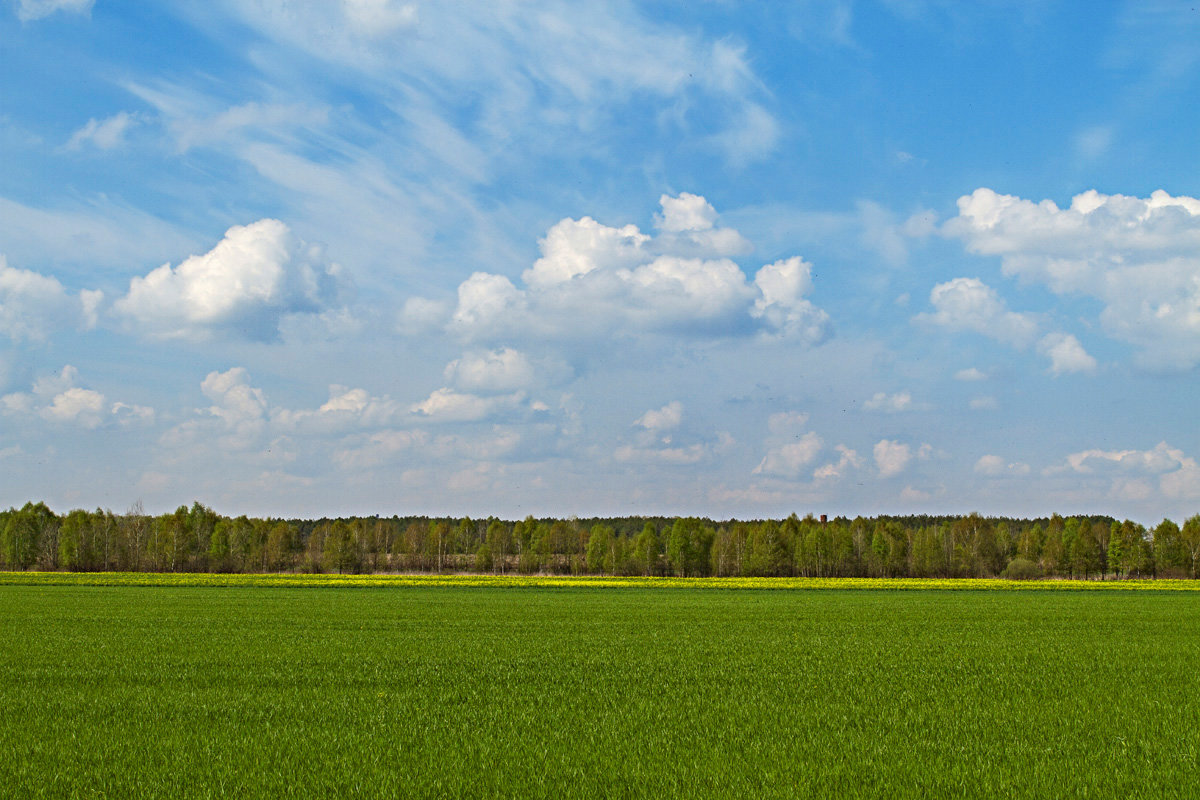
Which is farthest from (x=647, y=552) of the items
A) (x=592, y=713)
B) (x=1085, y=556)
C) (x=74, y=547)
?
(x=592, y=713)

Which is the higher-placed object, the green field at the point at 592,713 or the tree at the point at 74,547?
the green field at the point at 592,713

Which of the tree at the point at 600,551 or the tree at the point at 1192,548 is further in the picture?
the tree at the point at 600,551

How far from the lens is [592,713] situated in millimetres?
17766

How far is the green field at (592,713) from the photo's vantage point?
1279 cm

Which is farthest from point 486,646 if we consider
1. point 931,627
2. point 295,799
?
point 931,627

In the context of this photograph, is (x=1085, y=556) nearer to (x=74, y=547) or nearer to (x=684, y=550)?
(x=684, y=550)

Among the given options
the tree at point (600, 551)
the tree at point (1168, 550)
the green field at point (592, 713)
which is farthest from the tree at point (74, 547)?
the tree at point (1168, 550)

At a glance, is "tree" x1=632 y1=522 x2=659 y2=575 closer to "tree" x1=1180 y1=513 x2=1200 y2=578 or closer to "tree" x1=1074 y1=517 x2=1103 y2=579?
"tree" x1=1074 y1=517 x2=1103 y2=579

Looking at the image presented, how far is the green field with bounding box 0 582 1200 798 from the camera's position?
1279 centimetres

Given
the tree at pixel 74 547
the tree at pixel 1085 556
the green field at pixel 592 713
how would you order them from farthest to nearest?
the tree at pixel 1085 556 < the tree at pixel 74 547 < the green field at pixel 592 713

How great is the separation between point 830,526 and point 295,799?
189 m

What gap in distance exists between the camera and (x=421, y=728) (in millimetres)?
16250

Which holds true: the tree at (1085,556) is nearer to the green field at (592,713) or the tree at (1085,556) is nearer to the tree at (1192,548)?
the tree at (1192,548)

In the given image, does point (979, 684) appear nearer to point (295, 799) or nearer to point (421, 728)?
point (421, 728)
